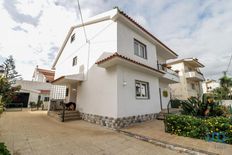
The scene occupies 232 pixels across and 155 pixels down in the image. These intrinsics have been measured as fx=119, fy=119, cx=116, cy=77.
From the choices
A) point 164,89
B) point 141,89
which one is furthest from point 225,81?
point 141,89

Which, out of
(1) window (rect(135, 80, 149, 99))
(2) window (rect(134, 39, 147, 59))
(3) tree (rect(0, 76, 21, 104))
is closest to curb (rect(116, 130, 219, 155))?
(1) window (rect(135, 80, 149, 99))

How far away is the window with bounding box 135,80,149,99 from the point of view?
9040 millimetres

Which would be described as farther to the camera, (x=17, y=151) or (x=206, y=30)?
(x=206, y=30)

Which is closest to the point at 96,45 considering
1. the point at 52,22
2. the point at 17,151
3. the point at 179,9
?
the point at 52,22

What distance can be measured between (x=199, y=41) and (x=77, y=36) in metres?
14.6

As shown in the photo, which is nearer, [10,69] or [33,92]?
[10,69]

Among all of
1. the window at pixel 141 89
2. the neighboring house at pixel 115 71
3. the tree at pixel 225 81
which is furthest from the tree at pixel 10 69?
the tree at pixel 225 81

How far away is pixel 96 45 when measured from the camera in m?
10.0

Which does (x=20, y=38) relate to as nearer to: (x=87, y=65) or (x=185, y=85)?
(x=87, y=65)

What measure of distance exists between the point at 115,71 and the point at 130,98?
6.98 feet

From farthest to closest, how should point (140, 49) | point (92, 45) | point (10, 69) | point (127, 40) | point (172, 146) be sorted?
point (140, 49) → point (92, 45) → point (127, 40) → point (10, 69) → point (172, 146)

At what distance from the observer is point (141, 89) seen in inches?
375

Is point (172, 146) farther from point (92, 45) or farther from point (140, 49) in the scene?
point (92, 45)

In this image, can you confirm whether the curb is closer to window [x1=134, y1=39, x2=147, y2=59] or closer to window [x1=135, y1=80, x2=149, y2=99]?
window [x1=135, y1=80, x2=149, y2=99]
